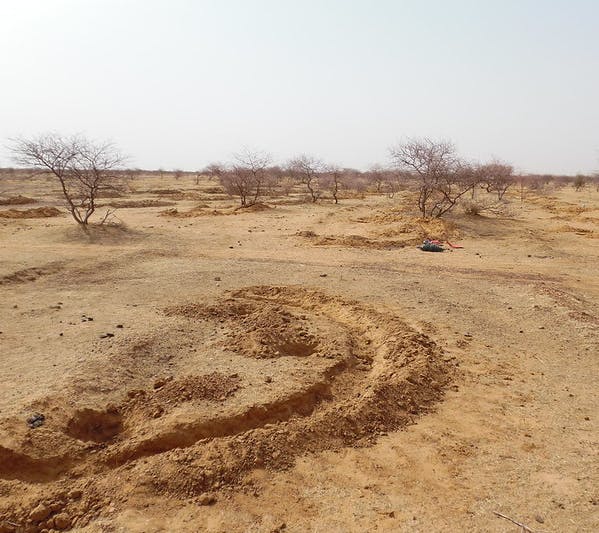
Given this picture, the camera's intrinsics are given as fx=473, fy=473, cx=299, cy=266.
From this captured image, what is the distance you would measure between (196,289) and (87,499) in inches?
202

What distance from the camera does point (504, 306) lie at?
7477 millimetres

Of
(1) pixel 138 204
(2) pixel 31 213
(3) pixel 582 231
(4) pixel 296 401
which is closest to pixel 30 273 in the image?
(4) pixel 296 401

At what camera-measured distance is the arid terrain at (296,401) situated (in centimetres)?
318

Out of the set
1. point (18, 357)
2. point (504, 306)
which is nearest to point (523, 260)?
point (504, 306)

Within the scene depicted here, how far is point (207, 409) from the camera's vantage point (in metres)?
4.10

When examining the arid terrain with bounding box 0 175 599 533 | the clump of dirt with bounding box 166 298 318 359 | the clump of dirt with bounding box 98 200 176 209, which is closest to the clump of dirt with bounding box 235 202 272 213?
the clump of dirt with bounding box 98 200 176 209

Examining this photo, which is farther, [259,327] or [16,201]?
[16,201]

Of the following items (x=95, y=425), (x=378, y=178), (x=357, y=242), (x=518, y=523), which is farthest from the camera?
(x=378, y=178)

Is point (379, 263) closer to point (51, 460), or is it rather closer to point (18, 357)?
Result: point (18, 357)

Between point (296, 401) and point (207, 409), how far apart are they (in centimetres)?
81

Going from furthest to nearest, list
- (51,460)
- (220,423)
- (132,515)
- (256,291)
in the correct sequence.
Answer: (256,291) < (220,423) < (51,460) < (132,515)

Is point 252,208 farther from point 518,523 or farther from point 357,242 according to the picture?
point 518,523

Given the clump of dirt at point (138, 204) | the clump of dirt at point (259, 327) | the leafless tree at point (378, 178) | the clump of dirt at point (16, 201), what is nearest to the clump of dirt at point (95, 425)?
the clump of dirt at point (259, 327)

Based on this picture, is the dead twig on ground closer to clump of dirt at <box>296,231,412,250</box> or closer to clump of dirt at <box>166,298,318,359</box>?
clump of dirt at <box>166,298,318,359</box>
